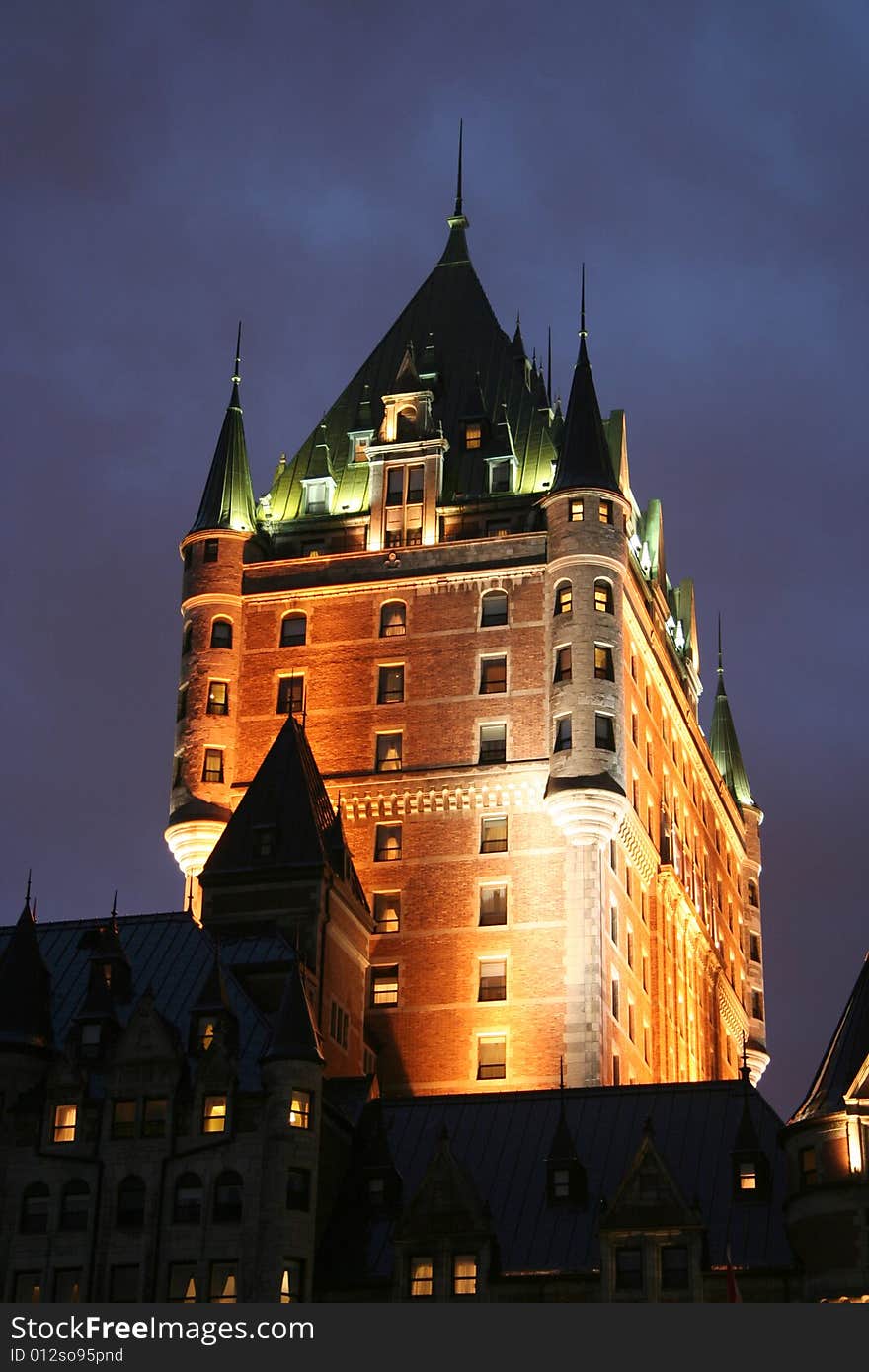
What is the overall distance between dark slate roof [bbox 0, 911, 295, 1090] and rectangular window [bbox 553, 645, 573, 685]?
20.9 meters

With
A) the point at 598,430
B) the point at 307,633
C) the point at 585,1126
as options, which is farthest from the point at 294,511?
the point at 585,1126

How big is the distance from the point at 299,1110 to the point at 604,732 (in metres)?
29.6

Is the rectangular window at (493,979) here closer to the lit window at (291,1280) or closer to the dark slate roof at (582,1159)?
the dark slate roof at (582,1159)

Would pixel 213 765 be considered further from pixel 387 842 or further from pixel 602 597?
pixel 602 597

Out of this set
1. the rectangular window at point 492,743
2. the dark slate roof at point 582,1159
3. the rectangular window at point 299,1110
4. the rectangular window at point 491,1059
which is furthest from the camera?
the rectangular window at point 492,743

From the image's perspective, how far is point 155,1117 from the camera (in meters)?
80.4

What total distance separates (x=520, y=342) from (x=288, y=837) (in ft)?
117

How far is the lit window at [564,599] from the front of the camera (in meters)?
107

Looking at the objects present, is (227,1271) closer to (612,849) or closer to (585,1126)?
(585,1126)

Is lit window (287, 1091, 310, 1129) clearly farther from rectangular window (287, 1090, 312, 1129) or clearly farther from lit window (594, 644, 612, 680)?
lit window (594, 644, 612, 680)

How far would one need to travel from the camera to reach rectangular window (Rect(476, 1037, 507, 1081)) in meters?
99.8

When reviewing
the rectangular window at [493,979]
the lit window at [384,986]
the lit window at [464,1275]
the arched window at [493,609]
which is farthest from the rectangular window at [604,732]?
the lit window at [464,1275]

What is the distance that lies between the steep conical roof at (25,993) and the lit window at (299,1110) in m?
9.44

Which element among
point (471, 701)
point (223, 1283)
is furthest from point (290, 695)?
point (223, 1283)
